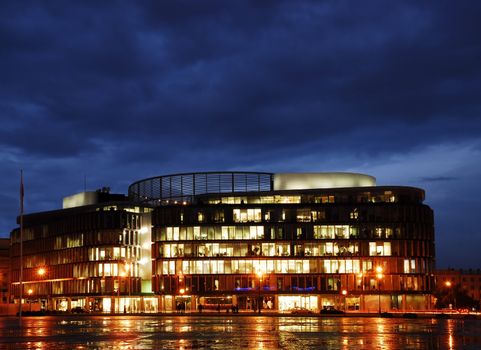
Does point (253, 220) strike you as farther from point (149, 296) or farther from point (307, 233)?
point (149, 296)

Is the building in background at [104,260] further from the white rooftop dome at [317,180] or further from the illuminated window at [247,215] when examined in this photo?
the white rooftop dome at [317,180]

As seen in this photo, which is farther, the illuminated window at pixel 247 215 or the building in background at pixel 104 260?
the building in background at pixel 104 260

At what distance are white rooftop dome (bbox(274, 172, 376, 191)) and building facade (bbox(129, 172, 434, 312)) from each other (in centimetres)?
454

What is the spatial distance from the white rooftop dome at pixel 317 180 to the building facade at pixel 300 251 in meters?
4.54

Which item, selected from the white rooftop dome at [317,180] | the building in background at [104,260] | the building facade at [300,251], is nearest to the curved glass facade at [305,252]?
the building facade at [300,251]

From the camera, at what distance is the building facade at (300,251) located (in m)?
167

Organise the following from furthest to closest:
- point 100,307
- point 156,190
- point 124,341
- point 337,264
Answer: point 156,190, point 100,307, point 337,264, point 124,341

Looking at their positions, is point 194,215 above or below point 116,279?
above

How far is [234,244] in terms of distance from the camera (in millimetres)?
169750

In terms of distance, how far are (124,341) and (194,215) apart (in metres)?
118

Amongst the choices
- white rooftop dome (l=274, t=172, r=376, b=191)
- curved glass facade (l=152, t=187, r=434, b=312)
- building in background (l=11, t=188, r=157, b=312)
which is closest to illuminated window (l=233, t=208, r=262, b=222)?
curved glass facade (l=152, t=187, r=434, b=312)

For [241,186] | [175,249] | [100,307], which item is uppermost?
[241,186]

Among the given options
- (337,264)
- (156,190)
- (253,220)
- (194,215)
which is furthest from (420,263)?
(156,190)

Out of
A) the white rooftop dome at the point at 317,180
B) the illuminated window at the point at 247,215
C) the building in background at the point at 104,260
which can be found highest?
the white rooftop dome at the point at 317,180
